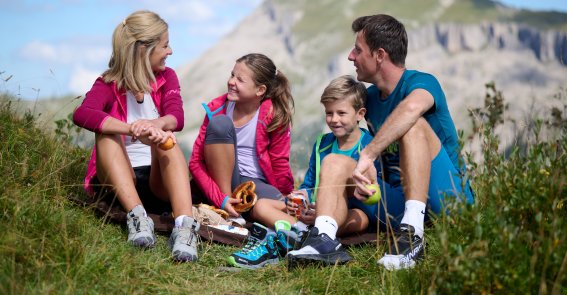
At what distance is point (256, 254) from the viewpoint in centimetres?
489

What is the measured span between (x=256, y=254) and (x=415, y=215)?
4.00 feet

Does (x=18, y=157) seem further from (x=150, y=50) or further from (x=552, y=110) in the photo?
(x=552, y=110)

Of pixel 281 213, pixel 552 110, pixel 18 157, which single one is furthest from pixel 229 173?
pixel 552 110

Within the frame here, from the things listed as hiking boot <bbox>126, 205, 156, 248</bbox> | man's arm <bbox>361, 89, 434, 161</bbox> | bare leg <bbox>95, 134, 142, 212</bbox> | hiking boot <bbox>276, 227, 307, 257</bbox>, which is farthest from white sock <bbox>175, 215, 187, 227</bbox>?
man's arm <bbox>361, 89, 434, 161</bbox>

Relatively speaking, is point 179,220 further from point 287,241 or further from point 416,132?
point 416,132

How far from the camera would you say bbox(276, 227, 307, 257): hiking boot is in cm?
492

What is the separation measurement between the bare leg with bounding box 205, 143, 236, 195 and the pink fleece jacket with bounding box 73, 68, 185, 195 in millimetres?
366

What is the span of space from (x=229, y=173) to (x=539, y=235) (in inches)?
120

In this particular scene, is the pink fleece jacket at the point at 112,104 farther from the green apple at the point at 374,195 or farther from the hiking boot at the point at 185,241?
the green apple at the point at 374,195

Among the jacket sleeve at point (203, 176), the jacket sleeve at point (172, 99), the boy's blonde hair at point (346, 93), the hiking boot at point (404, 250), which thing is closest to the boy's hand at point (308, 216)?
the hiking boot at point (404, 250)

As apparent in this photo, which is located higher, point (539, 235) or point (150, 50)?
point (150, 50)

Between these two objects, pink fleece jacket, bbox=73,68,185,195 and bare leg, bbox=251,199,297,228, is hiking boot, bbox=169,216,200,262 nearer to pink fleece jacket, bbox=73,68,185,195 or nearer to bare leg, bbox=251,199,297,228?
bare leg, bbox=251,199,297,228

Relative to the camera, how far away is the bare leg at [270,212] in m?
5.61

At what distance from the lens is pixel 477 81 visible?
197875mm
